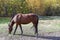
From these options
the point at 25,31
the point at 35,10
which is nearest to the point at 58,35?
the point at 25,31

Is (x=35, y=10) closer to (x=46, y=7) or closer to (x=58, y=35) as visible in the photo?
(x=46, y=7)

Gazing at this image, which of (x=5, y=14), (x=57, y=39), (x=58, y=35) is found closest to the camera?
(x=57, y=39)

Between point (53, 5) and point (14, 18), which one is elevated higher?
point (14, 18)

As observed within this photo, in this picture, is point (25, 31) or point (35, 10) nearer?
point (25, 31)

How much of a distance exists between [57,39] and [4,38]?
7.94 feet

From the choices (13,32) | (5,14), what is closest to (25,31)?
(13,32)

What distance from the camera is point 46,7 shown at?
61.4 feet

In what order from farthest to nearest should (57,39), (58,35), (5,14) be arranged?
(5,14)
(58,35)
(57,39)

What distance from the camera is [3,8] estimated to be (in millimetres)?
18000

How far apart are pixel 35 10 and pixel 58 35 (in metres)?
8.21

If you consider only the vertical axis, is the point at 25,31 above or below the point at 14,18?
below

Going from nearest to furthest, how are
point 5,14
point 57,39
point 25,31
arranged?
point 57,39 → point 25,31 → point 5,14

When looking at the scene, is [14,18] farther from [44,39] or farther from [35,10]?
[35,10]

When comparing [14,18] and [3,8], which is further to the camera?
[3,8]
